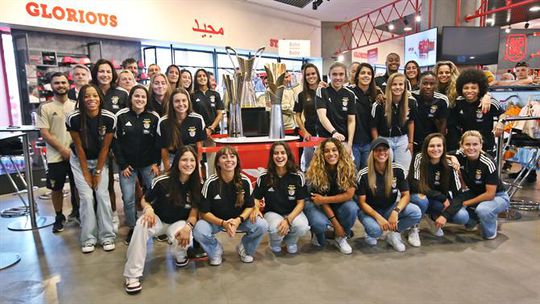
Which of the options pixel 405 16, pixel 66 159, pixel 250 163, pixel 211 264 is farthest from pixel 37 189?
pixel 405 16

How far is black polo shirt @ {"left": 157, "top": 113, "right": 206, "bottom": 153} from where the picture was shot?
3.12m

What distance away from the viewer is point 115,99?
341 centimetres

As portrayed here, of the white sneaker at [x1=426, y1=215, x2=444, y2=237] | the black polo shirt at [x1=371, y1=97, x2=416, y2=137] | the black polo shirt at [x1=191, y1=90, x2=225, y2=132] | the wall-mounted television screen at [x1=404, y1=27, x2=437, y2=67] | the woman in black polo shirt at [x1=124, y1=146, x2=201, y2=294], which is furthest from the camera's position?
the wall-mounted television screen at [x1=404, y1=27, x2=437, y2=67]

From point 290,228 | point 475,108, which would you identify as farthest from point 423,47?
point 290,228

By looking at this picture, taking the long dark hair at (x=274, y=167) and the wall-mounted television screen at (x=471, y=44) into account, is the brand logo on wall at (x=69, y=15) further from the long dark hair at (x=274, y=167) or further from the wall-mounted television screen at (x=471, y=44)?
the wall-mounted television screen at (x=471, y=44)

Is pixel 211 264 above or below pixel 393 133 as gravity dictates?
below

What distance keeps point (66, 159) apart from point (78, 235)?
2.34 feet

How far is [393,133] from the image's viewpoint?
3.39 meters

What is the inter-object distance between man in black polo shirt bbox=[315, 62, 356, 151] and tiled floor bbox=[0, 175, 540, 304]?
99 cm

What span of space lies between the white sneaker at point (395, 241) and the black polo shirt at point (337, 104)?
0.98 metres

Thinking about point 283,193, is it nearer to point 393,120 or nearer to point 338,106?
point 338,106

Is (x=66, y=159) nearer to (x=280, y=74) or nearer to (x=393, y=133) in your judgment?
Result: (x=280, y=74)

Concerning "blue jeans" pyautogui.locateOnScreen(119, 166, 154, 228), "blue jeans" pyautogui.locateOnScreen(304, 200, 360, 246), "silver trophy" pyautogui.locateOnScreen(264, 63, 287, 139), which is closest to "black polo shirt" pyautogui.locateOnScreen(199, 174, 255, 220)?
"blue jeans" pyautogui.locateOnScreen(304, 200, 360, 246)

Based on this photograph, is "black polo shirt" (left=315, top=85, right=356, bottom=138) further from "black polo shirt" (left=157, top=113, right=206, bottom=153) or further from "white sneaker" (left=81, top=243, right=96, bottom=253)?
"white sneaker" (left=81, top=243, right=96, bottom=253)
